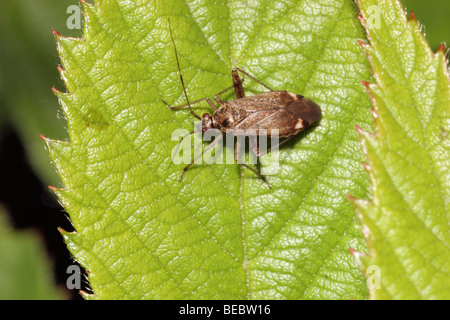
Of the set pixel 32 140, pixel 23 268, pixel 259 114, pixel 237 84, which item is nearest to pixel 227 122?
pixel 259 114

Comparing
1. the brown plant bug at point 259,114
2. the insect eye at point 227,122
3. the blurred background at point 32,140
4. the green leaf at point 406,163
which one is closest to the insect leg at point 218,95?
the brown plant bug at point 259,114

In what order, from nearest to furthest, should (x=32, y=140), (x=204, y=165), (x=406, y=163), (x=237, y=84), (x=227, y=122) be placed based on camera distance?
1. (x=406, y=163)
2. (x=204, y=165)
3. (x=237, y=84)
4. (x=227, y=122)
5. (x=32, y=140)

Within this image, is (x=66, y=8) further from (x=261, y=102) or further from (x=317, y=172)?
(x=317, y=172)

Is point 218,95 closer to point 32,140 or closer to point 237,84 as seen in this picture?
point 237,84

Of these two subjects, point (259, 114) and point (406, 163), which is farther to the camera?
point (259, 114)

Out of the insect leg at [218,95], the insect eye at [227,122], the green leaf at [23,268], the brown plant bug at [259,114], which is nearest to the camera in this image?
the brown plant bug at [259,114]

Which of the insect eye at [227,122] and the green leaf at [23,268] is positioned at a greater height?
the insect eye at [227,122]

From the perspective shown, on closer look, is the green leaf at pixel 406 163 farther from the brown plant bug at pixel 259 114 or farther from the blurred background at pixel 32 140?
the blurred background at pixel 32 140
